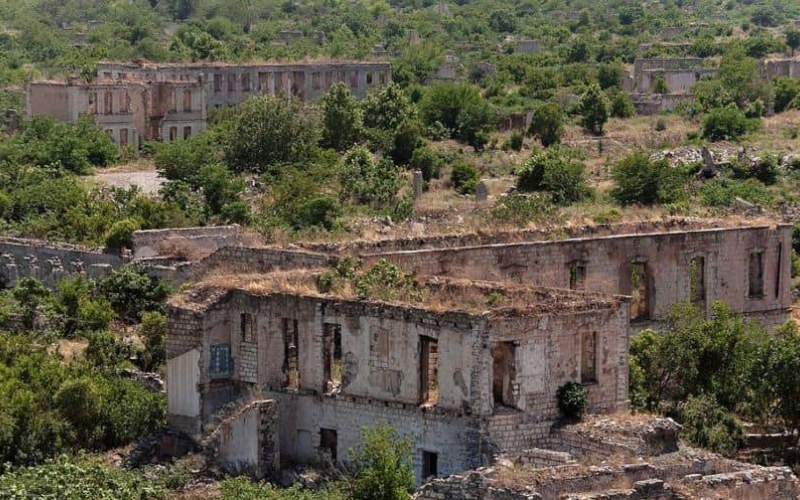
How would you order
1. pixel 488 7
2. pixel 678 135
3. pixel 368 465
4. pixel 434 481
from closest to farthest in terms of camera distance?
1. pixel 434 481
2. pixel 368 465
3. pixel 678 135
4. pixel 488 7

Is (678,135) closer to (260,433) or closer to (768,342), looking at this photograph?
(768,342)

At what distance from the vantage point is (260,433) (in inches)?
1137

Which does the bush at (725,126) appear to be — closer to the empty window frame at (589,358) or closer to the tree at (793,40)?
the empty window frame at (589,358)

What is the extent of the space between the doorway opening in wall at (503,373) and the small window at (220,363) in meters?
4.62

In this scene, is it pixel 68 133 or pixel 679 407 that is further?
pixel 68 133

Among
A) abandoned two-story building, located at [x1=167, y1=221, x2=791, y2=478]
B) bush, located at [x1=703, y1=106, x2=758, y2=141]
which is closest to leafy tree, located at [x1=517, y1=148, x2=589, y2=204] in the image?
bush, located at [x1=703, y1=106, x2=758, y2=141]

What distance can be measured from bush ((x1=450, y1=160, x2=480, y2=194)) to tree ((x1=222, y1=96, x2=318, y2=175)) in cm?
425

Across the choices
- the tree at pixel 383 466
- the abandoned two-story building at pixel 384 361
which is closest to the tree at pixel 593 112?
the abandoned two-story building at pixel 384 361

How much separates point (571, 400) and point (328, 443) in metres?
3.86

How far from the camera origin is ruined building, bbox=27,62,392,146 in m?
67.8

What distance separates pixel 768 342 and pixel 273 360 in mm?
8110

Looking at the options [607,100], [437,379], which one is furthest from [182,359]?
[607,100]

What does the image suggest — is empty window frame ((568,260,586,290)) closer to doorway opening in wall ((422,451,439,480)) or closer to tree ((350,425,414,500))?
doorway opening in wall ((422,451,439,480))

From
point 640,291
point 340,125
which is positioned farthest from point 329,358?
point 340,125
